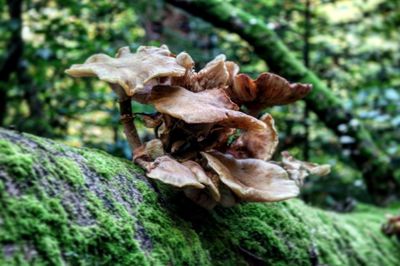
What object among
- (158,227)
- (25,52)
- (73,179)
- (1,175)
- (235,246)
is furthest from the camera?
(25,52)

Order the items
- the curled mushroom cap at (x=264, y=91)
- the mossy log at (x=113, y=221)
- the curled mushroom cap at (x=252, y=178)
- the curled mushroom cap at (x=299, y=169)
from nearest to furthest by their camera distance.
→ the mossy log at (x=113, y=221), the curled mushroom cap at (x=252, y=178), the curled mushroom cap at (x=264, y=91), the curled mushroom cap at (x=299, y=169)

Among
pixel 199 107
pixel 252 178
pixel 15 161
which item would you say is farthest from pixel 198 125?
pixel 15 161

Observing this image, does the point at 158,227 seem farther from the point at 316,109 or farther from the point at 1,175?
the point at 316,109

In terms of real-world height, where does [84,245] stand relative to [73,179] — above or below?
below

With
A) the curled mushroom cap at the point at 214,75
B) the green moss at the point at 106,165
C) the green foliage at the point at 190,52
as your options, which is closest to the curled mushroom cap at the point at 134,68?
the curled mushroom cap at the point at 214,75

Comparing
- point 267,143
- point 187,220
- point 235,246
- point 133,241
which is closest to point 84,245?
point 133,241

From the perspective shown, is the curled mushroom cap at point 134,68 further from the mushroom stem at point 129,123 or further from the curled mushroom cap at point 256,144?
the curled mushroom cap at point 256,144
